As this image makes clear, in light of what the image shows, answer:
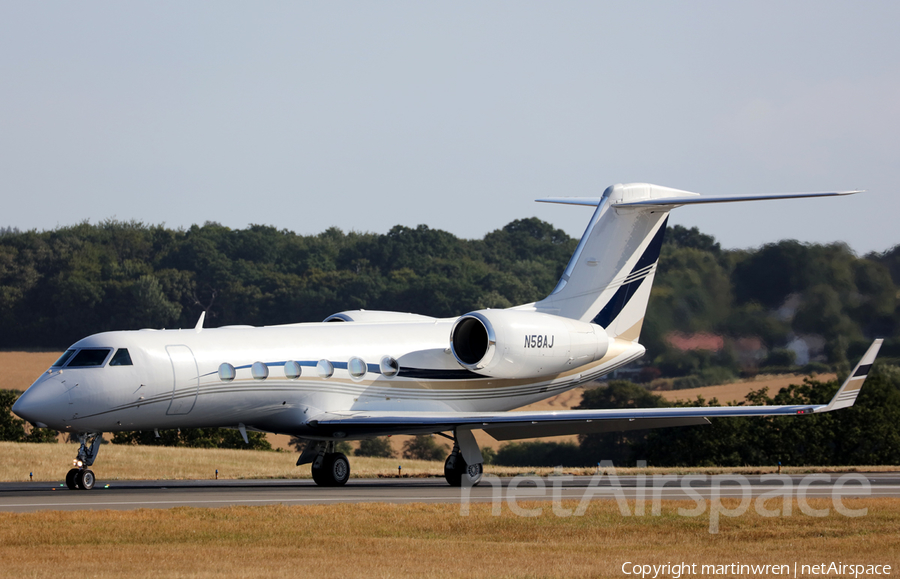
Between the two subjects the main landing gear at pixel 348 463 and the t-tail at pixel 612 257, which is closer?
the main landing gear at pixel 348 463

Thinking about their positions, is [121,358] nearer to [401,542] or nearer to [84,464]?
[84,464]

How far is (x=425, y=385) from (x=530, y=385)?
3.01 meters

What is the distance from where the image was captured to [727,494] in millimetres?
20844

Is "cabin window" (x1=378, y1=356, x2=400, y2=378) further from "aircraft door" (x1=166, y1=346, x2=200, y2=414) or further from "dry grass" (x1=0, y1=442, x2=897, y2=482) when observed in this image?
"dry grass" (x1=0, y1=442, x2=897, y2=482)

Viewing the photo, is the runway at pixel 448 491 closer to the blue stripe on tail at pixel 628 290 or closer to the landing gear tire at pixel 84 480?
the landing gear tire at pixel 84 480

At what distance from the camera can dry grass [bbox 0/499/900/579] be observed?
1246 centimetres

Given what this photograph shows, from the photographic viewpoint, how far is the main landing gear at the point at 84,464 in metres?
21.8

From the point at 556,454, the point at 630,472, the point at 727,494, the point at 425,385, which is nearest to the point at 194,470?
the point at 425,385

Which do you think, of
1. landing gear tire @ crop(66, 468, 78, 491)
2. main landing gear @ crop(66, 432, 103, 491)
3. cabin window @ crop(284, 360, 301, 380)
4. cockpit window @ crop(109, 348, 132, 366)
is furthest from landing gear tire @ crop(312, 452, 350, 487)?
landing gear tire @ crop(66, 468, 78, 491)

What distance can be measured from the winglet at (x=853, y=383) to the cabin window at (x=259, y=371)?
1091 centimetres

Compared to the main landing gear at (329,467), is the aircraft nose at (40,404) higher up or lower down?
higher up

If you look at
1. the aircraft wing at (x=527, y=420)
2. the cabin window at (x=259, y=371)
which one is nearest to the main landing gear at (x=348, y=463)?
the aircraft wing at (x=527, y=420)

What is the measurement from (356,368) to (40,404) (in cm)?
690

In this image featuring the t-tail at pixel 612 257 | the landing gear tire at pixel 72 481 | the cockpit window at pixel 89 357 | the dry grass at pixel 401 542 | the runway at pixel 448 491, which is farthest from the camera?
the t-tail at pixel 612 257
